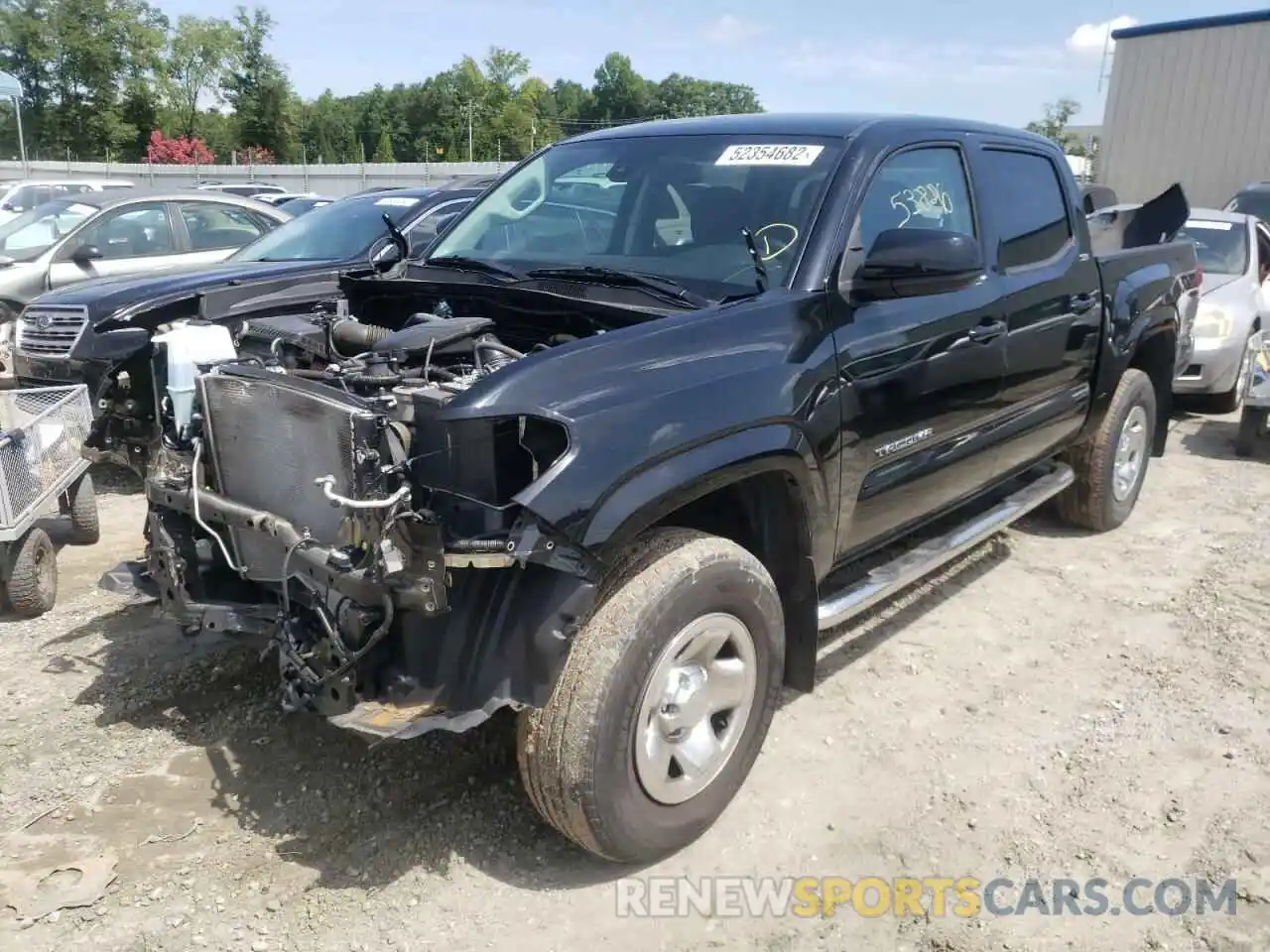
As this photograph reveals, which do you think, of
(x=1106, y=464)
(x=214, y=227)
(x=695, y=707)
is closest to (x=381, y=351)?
(x=695, y=707)

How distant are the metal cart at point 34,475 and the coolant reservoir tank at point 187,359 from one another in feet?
5.37

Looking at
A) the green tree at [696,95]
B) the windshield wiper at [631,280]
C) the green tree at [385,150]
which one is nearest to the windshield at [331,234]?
the windshield wiper at [631,280]

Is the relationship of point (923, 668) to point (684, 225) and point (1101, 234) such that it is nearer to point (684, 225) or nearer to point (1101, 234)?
point (684, 225)

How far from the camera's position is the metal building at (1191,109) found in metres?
20.8

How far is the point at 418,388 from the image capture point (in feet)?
8.54

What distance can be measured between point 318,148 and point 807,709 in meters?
80.5

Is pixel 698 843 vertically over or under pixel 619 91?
under

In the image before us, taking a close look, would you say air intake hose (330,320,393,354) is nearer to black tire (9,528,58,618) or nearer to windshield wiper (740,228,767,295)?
windshield wiper (740,228,767,295)

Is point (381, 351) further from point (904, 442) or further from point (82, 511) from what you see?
point (82, 511)

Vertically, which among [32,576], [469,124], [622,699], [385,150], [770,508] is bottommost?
[32,576]

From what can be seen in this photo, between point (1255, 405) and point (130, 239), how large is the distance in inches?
366

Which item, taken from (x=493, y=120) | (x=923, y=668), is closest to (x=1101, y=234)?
(x=923, y=668)

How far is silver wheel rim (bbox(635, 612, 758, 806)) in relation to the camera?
275cm

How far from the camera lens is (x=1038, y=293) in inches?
169
